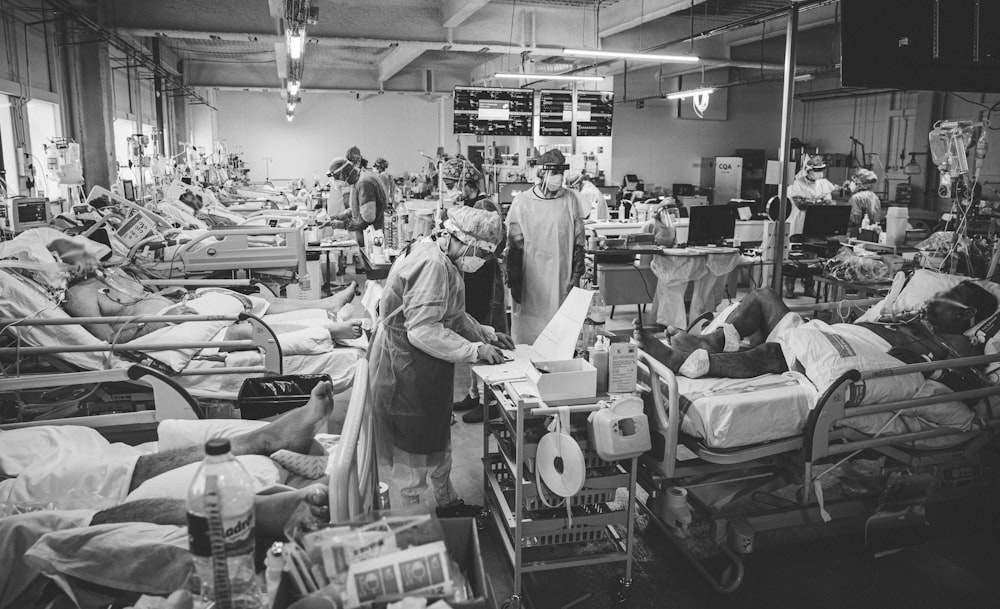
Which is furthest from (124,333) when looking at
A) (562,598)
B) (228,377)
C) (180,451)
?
(562,598)

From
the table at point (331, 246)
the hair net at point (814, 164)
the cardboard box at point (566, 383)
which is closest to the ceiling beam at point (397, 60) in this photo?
the table at point (331, 246)

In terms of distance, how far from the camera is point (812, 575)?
311 cm

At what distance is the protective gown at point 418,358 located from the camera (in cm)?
304

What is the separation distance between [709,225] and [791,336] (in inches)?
145

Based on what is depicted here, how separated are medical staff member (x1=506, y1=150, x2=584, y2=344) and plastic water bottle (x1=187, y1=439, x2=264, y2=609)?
13.6 ft

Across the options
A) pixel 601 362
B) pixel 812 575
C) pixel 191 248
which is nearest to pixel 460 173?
pixel 191 248

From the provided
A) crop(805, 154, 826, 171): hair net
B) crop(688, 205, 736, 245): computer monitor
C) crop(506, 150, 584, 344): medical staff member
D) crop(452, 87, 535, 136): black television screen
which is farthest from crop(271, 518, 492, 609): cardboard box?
crop(805, 154, 826, 171): hair net

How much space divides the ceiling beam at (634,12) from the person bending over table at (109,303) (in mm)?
6754

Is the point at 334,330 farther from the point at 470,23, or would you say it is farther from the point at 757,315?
the point at 470,23

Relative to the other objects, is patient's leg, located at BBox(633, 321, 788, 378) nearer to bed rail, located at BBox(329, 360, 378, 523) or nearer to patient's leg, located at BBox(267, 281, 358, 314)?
bed rail, located at BBox(329, 360, 378, 523)

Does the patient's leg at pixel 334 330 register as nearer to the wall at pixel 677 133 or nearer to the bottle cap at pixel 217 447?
the bottle cap at pixel 217 447

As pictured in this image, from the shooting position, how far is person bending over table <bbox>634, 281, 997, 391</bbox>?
3.43 m

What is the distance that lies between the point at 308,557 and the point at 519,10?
1087 cm

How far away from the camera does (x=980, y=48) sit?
12.6 ft
